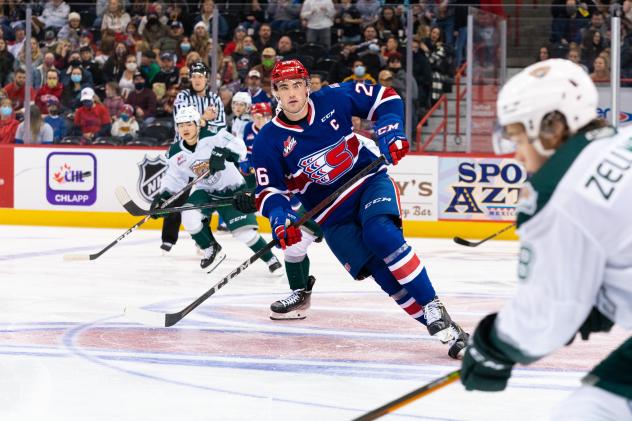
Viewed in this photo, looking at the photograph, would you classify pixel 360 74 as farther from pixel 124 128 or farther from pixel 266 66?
pixel 124 128

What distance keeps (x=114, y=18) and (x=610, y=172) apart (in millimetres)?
8995

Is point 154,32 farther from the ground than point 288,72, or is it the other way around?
point 154,32

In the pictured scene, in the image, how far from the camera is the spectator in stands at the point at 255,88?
903cm

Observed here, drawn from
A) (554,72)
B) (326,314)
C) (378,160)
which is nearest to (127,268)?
(326,314)

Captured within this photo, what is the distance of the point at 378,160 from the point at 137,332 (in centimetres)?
121

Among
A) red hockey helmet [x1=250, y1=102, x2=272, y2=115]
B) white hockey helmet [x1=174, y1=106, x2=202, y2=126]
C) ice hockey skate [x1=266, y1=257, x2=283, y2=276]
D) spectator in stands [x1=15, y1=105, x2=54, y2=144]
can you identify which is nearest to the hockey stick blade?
white hockey helmet [x1=174, y1=106, x2=202, y2=126]

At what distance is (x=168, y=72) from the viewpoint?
9922 mm

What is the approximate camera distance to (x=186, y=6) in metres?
10.4

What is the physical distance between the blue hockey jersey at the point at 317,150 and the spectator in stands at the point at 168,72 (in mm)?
5638

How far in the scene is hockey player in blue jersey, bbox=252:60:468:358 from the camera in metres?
4.07

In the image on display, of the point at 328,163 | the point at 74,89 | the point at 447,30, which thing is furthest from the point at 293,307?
the point at 74,89

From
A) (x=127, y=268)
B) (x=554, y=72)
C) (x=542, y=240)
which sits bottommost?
(x=127, y=268)

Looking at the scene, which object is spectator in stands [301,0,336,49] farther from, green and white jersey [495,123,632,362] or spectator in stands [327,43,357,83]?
green and white jersey [495,123,632,362]

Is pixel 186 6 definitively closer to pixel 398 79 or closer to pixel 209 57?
pixel 209 57
